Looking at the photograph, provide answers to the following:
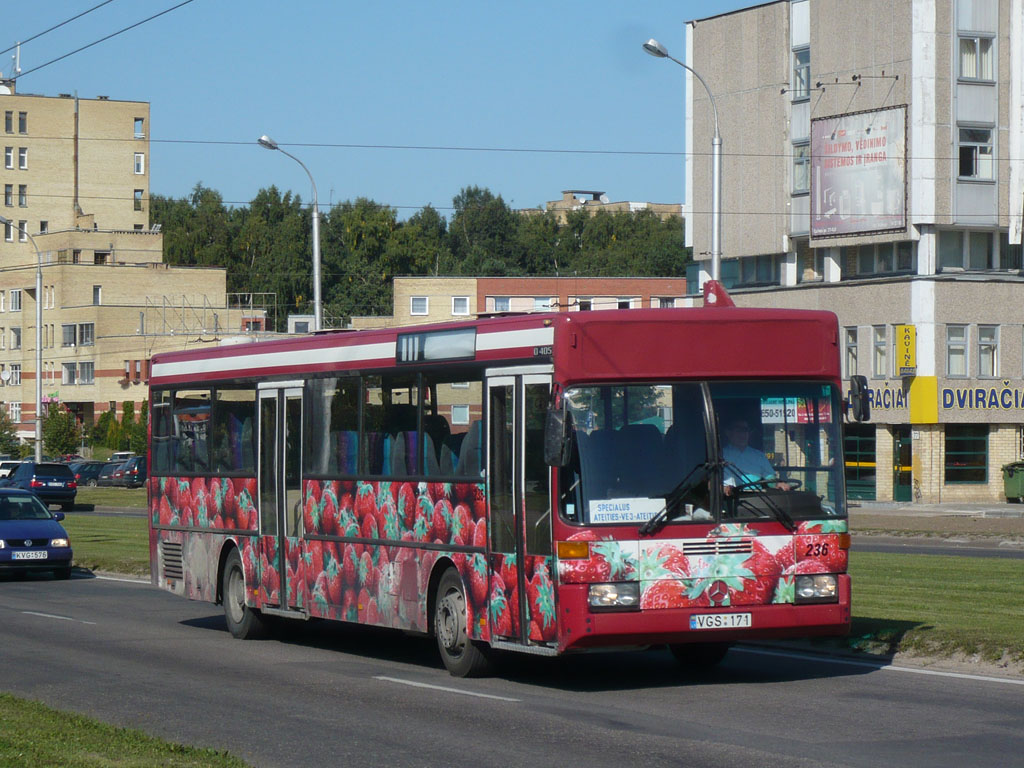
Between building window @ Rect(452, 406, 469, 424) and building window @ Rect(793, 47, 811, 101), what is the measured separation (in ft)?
145

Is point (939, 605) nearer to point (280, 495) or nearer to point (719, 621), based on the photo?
point (719, 621)

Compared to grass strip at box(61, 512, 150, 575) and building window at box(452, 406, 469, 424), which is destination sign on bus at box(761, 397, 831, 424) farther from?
grass strip at box(61, 512, 150, 575)

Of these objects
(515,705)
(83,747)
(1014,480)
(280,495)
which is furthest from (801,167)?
(83,747)

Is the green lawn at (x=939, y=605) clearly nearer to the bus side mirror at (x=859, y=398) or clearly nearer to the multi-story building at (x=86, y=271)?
the bus side mirror at (x=859, y=398)

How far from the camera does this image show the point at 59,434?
92.1 meters

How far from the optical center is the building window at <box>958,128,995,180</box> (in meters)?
52.4

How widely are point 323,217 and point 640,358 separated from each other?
126764 millimetres

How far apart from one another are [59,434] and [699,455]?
273 ft

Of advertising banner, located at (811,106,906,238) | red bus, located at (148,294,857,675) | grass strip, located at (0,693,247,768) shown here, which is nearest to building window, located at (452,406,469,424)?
red bus, located at (148,294,857,675)

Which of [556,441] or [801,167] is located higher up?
[801,167]

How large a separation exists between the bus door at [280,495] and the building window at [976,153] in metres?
38.7

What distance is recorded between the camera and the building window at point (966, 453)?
52969 mm


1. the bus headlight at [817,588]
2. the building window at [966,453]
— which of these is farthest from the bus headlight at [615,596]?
the building window at [966,453]

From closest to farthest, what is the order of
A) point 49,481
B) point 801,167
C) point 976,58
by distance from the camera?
point 976,58 → point 801,167 → point 49,481
